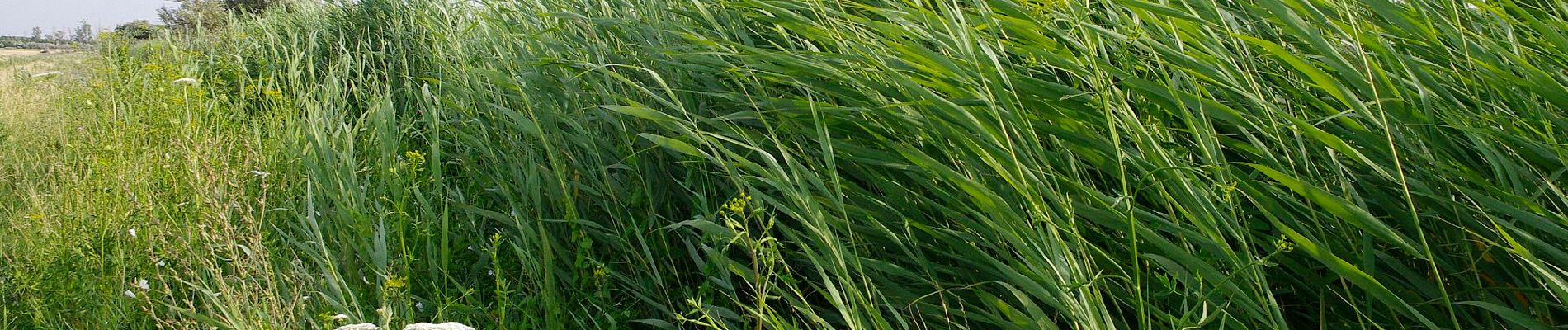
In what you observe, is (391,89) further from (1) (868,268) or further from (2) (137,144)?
(1) (868,268)

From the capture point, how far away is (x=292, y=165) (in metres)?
3.59

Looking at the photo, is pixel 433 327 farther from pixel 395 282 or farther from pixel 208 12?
pixel 208 12

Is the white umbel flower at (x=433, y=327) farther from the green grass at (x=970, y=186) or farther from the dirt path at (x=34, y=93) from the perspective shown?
the dirt path at (x=34, y=93)

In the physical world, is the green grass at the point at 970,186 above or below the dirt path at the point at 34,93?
above

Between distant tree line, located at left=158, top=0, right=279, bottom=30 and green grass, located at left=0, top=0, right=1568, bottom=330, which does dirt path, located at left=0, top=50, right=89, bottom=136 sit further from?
green grass, located at left=0, top=0, right=1568, bottom=330

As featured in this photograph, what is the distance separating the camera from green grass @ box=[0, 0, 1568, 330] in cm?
151

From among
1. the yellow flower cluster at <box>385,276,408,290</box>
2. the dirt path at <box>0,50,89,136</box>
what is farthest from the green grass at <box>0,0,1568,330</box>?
the dirt path at <box>0,50,89,136</box>

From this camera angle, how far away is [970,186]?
64.3 inches

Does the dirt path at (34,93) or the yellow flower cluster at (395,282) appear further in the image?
the dirt path at (34,93)

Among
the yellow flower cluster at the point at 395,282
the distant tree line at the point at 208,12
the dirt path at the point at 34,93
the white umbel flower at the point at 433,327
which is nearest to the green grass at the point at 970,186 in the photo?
the yellow flower cluster at the point at 395,282

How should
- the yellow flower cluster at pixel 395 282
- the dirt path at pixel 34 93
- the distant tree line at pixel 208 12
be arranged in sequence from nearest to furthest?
the yellow flower cluster at pixel 395 282, the dirt path at pixel 34 93, the distant tree line at pixel 208 12

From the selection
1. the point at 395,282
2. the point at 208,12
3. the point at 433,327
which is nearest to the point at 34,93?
the point at 208,12

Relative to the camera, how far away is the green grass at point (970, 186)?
4.96ft

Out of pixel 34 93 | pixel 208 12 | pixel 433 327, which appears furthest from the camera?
pixel 208 12
